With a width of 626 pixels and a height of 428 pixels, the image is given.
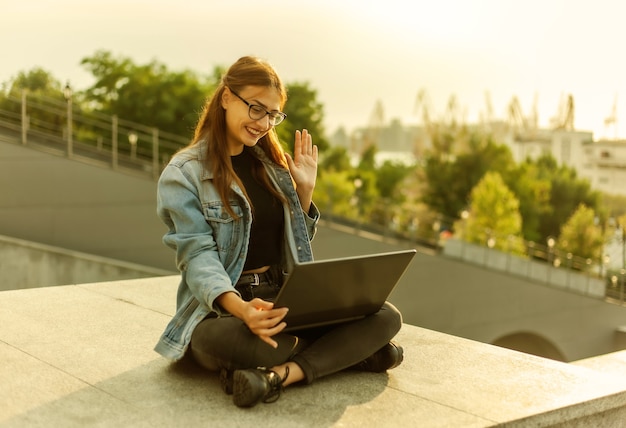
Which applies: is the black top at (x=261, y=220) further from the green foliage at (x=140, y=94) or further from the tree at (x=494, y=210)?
the tree at (x=494, y=210)

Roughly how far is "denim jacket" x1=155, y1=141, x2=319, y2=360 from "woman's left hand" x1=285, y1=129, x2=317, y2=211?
0.15 meters

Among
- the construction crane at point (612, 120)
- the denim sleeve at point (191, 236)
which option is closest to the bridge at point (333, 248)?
the denim sleeve at point (191, 236)

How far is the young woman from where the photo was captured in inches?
126

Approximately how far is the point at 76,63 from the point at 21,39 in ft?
11.0

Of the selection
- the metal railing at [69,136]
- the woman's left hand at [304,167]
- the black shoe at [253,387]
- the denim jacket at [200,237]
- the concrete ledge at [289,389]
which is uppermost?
the woman's left hand at [304,167]

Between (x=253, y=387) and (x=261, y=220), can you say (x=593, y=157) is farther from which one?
(x=253, y=387)

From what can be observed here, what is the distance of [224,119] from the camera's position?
3514 millimetres

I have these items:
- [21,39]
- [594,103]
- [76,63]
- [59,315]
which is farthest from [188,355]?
[594,103]

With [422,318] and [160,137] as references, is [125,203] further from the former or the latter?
[422,318]

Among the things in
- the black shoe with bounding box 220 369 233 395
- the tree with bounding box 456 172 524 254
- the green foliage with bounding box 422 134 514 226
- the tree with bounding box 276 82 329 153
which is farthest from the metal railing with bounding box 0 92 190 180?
the green foliage with bounding box 422 134 514 226

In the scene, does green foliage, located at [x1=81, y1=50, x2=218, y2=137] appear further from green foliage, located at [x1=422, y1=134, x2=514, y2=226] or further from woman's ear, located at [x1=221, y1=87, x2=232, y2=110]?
woman's ear, located at [x1=221, y1=87, x2=232, y2=110]

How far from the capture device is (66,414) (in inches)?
119

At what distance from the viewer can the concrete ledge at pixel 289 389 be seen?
3033mm

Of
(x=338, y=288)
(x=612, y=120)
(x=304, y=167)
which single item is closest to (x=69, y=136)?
(x=304, y=167)
